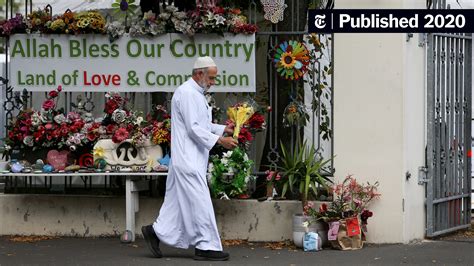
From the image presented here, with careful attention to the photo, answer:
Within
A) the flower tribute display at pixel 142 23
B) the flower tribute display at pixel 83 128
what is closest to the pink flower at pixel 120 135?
the flower tribute display at pixel 83 128

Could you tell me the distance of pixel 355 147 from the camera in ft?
42.5

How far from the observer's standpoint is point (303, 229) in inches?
495

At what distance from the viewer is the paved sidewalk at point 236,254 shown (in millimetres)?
11758

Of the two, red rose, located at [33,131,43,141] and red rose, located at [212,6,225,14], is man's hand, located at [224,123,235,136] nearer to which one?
red rose, located at [212,6,225,14]

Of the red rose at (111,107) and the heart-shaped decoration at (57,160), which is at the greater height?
the red rose at (111,107)

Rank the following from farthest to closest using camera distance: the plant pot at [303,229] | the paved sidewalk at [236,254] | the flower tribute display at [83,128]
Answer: the flower tribute display at [83,128], the plant pot at [303,229], the paved sidewalk at [236,254]

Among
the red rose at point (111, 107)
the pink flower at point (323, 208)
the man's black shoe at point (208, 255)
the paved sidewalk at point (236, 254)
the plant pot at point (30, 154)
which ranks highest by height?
the red rose at point (111, 107)

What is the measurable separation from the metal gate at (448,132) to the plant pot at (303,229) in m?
1.49

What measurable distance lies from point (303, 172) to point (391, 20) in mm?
1848

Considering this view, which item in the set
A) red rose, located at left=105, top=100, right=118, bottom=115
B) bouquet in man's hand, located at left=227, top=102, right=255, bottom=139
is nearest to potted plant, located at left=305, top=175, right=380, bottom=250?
bouquet in man's hand, located at left=227, top=102, right=255, bottom=139

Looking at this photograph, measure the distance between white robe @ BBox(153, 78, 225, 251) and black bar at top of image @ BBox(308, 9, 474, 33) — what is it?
2.13m

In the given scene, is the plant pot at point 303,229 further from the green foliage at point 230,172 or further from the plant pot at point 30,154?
the plant pot at point 30,154

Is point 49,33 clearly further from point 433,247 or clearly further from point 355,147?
point 433,247

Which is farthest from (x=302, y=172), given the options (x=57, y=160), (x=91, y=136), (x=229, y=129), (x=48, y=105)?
(x=48, y=105)
